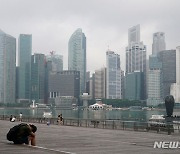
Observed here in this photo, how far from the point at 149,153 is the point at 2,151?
664 centimetres

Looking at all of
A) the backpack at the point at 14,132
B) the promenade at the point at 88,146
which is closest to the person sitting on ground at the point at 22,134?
the backpack at the point at 14,132

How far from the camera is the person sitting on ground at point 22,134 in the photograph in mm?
19719

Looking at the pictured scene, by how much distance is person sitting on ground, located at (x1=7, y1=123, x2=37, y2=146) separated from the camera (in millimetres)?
19719

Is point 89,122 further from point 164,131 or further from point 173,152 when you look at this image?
point 173,152

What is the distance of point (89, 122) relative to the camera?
54.6m

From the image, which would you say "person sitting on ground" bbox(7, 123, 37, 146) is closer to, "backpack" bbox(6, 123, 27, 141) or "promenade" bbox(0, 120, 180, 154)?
"backpack" bbox(6, 123, 27, 141)

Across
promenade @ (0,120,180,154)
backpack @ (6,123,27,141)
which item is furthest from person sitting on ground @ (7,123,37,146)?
promenade @ (0,120,180,154)

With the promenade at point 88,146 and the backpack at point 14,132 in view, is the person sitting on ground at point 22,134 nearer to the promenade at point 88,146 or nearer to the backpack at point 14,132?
the backpack at point 14,132

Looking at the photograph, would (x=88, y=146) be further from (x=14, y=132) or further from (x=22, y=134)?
(x=14, y=132)

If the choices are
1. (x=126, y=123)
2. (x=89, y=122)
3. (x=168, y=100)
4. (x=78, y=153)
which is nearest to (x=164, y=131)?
(x=126, y=123)

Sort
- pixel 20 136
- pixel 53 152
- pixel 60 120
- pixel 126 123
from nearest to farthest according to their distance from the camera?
pixel 53 152 → pixel 20 136 → pixel 126 123 → pixel 60 120

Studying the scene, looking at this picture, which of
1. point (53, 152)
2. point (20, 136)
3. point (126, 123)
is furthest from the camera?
point (126, 123)

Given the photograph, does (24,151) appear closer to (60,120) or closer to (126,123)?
(126,123)

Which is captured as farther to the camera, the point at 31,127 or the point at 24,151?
the point at 31,127
